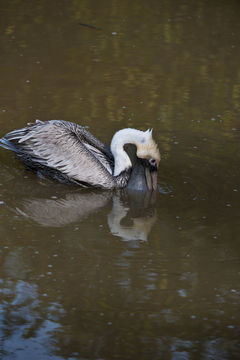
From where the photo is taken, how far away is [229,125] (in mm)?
8656

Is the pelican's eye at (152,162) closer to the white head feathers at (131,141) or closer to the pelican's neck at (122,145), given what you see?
the white head feathers at (131,141)

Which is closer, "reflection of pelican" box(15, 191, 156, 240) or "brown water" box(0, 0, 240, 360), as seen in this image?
"brown water" box(0, 0, 240, 360)

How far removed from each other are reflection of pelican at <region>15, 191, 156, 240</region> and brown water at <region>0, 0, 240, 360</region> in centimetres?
2

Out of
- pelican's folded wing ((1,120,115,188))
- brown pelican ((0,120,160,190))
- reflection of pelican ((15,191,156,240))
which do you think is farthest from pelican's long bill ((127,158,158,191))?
pelican's folded wing ((1,120,115,188))

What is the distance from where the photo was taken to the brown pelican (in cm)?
709

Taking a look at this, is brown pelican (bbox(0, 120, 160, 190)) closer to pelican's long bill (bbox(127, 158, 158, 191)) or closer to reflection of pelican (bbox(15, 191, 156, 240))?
pelican's long bill (bbox(127, 158, 158, 191))

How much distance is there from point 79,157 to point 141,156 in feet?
1.96

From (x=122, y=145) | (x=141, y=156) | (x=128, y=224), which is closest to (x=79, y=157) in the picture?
(x=122, y=145)

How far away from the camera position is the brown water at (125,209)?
4961 mm

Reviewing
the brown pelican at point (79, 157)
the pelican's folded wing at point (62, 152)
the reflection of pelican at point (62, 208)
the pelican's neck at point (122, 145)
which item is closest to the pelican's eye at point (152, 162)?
the brown pelican at point (79, 157)

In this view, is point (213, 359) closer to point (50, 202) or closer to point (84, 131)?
point (50, 202)

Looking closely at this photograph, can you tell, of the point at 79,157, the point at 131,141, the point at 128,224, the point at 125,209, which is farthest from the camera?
the point at 131,141

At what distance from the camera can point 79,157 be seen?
7.10m

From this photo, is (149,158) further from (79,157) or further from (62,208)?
(62,208)
